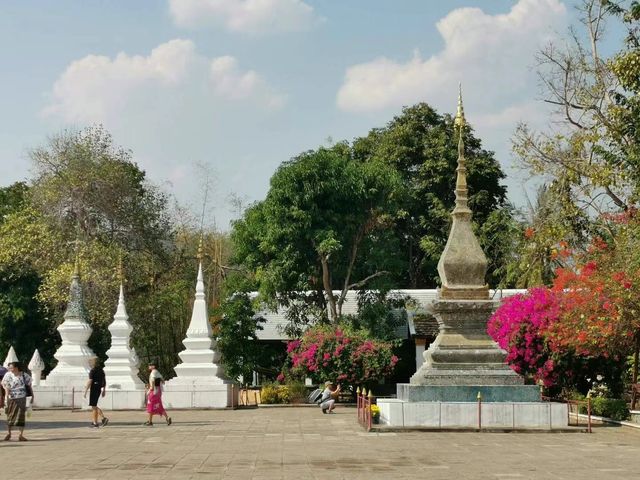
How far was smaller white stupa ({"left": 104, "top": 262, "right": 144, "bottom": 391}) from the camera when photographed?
36781 millimetres

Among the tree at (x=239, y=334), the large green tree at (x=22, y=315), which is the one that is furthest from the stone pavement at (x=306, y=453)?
the large green tree at (x=22, y=315)

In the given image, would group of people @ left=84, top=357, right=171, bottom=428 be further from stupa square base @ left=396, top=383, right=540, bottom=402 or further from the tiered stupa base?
stupa square base @ left=396, top=383, right=540, bottom=402

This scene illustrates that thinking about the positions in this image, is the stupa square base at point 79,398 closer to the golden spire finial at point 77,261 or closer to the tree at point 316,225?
the golden spire finial at point 77,261

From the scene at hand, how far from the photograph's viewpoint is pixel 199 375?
36.0 meters

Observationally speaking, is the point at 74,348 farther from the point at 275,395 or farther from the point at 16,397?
the point at 16,397

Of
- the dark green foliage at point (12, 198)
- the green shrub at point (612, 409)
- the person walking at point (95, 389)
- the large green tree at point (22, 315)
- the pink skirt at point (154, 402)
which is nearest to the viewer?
the person walking at point (95, 389)

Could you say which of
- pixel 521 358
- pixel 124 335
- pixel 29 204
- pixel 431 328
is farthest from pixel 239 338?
pixel 521 358

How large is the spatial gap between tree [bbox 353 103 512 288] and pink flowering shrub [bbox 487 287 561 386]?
19157 mm

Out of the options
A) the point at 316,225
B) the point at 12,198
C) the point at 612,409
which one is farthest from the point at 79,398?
the point at 612,409

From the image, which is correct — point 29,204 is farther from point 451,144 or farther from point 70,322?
point 451,144

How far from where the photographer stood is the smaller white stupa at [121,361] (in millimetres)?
36781

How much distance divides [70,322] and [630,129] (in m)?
22.4

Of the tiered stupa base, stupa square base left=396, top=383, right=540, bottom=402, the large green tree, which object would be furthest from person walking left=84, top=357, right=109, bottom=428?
the large green tree

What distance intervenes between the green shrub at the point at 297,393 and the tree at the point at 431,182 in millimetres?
12122
